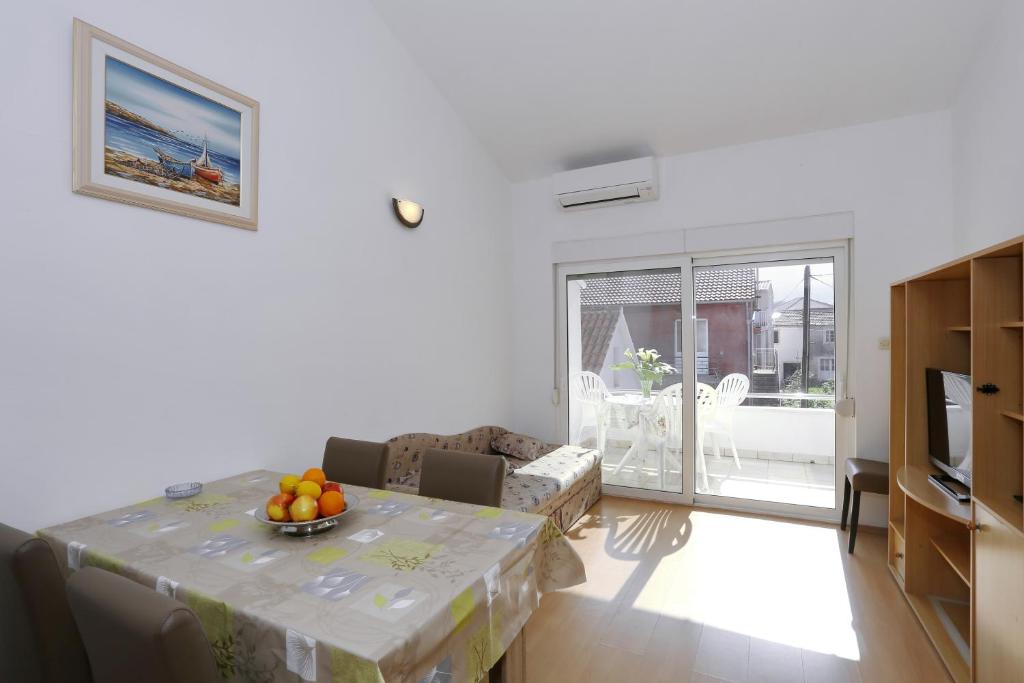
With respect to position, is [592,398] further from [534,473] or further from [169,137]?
[169,137]

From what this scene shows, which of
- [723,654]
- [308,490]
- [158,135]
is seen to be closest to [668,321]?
[723,654]

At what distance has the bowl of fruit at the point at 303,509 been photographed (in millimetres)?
1433

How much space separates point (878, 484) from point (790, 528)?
2.35 feet

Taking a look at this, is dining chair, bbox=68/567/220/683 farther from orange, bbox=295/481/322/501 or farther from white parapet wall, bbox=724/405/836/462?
white parapet wall, bbox=724/405/836/462

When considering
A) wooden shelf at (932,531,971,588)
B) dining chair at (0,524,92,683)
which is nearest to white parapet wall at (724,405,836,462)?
wooden shelf at (932,531,971,588)

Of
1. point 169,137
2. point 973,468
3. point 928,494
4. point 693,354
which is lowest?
point 928,494

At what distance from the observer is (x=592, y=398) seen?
14.0 ft

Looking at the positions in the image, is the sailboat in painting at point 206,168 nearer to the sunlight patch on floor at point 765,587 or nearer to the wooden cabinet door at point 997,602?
the sunlight patch on floor at point 765,587

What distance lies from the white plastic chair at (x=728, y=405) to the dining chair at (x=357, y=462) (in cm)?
272

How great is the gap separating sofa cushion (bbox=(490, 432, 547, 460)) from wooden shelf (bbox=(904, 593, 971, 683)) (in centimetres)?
230

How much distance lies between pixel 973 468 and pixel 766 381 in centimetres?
190

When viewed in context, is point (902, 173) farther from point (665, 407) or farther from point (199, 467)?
point (199, 467)

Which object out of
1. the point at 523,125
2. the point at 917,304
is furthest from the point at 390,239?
the point at 917,304

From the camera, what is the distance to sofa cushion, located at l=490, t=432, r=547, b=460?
12.7ft
